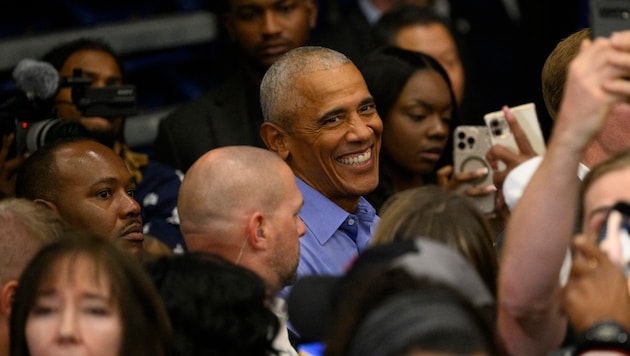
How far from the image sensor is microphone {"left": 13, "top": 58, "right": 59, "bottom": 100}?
4922mm

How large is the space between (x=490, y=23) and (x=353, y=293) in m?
5.26

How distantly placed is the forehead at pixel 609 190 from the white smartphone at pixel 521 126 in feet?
4.01

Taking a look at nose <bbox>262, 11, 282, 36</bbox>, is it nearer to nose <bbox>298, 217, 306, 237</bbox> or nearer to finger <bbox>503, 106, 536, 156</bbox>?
finger <bbox>503, 106, 536, 156</bbox>

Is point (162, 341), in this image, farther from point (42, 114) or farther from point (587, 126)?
point (42, 114)

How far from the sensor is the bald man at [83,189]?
4465mm

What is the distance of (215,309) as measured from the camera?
3.16 metres

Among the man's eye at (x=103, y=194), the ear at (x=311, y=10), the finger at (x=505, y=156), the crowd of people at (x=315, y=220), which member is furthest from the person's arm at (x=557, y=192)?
the ear at (x=311, y=10)

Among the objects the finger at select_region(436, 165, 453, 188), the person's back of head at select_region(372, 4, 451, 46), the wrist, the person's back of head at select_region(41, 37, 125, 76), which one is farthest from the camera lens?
the wrist

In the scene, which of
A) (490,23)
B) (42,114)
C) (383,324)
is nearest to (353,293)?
(383,324)

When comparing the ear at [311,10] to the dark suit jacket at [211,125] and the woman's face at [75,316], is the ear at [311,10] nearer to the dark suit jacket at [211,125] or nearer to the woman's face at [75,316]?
the dark suit jacket at [211,125]

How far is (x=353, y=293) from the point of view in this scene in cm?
283

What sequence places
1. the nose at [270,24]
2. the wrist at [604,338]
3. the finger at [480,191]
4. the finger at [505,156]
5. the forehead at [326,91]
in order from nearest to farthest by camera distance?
the wrist at [604,338] < the finger at [505,156] < the forehead at [326,91] < the finger at [480,191] < the nose at [270,24]

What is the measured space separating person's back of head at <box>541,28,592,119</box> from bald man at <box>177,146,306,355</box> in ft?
2.96

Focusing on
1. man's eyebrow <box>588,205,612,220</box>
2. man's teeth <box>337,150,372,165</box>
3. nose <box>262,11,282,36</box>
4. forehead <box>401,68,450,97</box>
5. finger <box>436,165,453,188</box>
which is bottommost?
finger <box>436,165,453,188</box>
